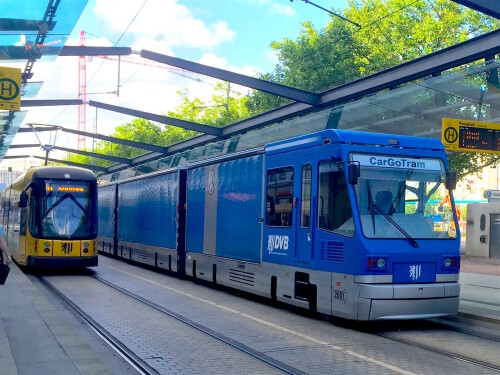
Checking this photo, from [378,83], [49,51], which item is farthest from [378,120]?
[49,51]

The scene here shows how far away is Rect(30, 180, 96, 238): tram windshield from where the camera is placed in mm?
19266

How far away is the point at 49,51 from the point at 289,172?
10604 mm

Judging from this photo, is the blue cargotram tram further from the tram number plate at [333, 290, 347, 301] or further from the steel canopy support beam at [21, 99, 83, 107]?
the steel canopy support beam at [21, 99, 83, 107]

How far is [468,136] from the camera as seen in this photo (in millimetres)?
15578

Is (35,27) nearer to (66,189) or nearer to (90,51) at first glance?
(90,51)

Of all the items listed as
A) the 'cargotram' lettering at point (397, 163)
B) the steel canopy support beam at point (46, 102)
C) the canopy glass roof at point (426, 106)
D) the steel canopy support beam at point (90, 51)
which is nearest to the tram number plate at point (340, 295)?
the 'cargotram' lettering at point (397, 163)

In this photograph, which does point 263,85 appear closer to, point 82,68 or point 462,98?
point 462,98

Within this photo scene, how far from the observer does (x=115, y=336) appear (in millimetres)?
9750

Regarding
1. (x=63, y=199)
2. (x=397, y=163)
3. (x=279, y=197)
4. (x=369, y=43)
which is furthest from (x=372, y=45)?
(x=397, y=163)

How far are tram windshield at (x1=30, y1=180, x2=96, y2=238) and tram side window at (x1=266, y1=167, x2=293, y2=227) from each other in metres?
8.40

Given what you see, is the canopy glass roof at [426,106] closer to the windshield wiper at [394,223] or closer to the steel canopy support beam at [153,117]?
the windshield wiper at [394,223]

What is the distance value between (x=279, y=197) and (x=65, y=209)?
914 cm

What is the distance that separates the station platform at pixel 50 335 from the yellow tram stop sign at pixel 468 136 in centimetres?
334

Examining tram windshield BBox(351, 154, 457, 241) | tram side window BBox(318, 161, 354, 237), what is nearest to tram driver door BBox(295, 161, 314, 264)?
tram side window BBox(318, 161, 354, 237)
